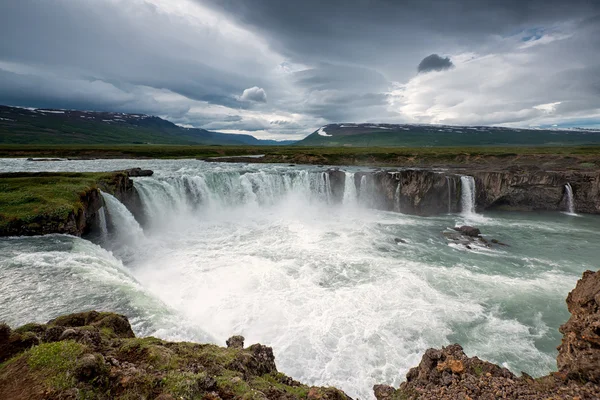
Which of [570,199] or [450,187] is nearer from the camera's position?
[450,187]

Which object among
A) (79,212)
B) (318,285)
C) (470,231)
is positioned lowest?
(318,285)

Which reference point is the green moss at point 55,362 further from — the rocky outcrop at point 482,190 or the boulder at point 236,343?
the rocky outcrop at point 482,190

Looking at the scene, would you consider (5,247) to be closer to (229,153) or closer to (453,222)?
(453,222)

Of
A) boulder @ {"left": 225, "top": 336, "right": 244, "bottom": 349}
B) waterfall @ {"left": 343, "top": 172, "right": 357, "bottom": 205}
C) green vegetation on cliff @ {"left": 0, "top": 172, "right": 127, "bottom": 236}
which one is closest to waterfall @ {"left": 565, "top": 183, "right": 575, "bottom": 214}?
waterfall @ {"left": 343, "top": 172, "right": 357, "bottom": 205}

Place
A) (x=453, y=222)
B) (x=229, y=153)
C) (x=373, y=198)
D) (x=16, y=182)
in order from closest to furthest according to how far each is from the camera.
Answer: (x=16, y=182), (x=453, y=222), (x=373, y=198), (x=229, y=153)

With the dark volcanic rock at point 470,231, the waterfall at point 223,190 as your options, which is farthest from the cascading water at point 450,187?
the waterfall at point 223,190

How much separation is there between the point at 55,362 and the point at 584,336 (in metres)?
11.8

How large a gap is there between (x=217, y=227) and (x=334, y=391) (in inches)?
1150

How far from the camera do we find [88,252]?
1661 cm

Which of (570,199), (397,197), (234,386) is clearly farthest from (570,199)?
(234,386)

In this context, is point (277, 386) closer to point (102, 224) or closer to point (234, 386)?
point (234, 386)

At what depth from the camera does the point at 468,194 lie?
43.2 metres

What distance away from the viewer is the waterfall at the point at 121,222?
2617 centimetres

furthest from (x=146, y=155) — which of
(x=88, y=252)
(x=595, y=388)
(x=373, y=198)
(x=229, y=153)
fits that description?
(x=595, y=388)
